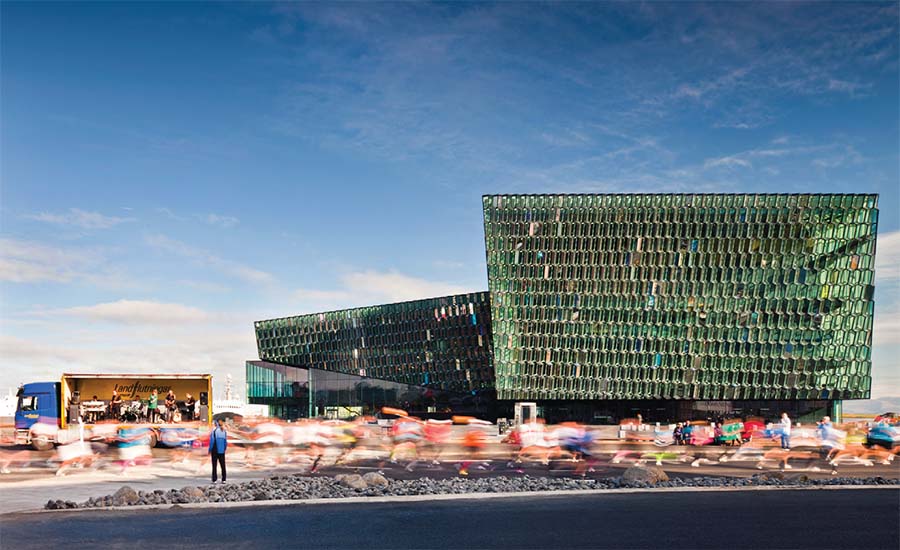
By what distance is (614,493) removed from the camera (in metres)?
23.5

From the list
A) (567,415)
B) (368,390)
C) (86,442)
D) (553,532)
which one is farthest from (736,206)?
(553,532)

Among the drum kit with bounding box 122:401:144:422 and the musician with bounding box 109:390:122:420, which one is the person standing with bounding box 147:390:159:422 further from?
the musician with bounding box 109:390:122:420

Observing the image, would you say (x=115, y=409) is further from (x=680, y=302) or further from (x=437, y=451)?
(x=680, y=302)

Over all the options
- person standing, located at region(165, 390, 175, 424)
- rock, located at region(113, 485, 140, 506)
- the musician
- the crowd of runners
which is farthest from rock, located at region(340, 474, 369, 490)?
the musician

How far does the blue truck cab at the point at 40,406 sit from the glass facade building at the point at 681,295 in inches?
1933

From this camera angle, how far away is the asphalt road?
15.8 m

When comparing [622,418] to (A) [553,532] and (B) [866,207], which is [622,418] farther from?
(A) [553,532]

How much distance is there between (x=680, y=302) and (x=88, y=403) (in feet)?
182

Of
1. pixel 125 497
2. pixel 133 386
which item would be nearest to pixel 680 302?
pixel 133 386

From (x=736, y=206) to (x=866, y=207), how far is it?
10.6 meters

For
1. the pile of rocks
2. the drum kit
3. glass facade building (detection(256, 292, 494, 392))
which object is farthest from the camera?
glass facade building (detection(256, 292, 494, 392))

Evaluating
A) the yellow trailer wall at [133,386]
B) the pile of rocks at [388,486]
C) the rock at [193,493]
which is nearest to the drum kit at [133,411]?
the yellow trailer wall at [133,386]

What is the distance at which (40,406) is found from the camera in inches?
1661

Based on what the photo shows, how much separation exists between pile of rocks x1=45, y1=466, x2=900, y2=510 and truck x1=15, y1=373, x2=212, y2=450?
59.9 ft
